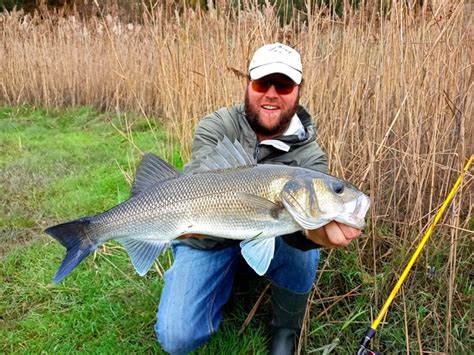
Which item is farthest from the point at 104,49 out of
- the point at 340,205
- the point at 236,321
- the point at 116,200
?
the point at 340,205

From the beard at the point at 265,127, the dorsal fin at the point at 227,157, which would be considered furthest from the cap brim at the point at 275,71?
the dorsal fin at the point at 227,157

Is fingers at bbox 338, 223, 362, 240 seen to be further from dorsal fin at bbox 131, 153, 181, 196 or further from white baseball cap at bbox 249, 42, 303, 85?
white baseball cap at bbox 249, 42, 303, 85

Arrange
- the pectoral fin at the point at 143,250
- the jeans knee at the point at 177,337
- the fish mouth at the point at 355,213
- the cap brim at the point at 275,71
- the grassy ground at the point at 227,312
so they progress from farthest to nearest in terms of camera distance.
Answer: the grassy ground at the point at 227,312, the cap brim at the point at 275,71, the jeans knee at the point at 177,337, the pectoral fin at the point at 143,250, the fish mouth at the point at 355,213

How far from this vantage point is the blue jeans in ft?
6.60

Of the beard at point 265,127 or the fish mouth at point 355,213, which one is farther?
the beard at point 265,127

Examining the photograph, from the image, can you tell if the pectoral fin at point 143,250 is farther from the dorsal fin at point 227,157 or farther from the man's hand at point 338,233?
the man's hand at point 338,233

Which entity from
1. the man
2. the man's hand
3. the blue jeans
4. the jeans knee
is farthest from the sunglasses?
the jeans knee

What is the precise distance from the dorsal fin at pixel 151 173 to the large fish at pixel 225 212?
0.16ft

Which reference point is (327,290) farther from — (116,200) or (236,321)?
(116,200)

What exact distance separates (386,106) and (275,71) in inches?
29.9

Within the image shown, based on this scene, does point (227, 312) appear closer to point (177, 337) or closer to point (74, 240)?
point (177, 337)

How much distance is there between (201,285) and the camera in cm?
210

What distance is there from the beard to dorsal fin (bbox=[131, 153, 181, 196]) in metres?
0.54

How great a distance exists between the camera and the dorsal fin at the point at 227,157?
188cm
